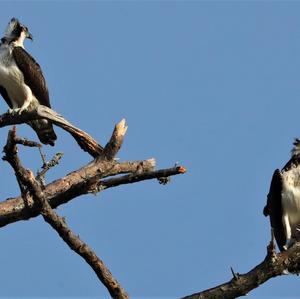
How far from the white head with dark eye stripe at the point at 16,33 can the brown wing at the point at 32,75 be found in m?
0.27

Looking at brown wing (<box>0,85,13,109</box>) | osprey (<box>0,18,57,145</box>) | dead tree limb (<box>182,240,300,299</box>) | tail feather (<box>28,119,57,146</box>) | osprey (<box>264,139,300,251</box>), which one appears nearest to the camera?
dead tree limb (<box>182,240,300,299</box>)

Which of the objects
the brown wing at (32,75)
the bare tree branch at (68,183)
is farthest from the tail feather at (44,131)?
the bare tree branch at (68,183)

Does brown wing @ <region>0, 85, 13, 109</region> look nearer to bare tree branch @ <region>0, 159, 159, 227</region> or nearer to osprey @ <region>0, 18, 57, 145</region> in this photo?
osprey @ <region>0, 18, 57, 145</region>

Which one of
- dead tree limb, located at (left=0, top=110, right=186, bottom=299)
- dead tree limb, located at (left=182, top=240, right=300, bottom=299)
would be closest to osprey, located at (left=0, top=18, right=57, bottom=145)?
dead tree limb, located at (left=0, top=110, right=186, bottom=299)

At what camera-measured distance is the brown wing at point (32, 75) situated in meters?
10.4

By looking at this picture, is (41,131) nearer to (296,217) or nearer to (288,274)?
(296,217)

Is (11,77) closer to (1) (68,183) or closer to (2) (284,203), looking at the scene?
(1) (68,183)

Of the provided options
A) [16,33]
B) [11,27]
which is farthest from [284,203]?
[11,27]

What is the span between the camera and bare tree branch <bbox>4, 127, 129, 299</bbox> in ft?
21.4

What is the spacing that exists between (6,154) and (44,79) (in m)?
4.23

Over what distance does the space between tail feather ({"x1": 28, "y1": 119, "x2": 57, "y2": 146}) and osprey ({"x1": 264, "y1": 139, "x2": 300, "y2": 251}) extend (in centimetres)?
318

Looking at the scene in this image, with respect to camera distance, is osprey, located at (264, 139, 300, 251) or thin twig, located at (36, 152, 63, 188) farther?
osprey, located at (264, 139, 300, 251)

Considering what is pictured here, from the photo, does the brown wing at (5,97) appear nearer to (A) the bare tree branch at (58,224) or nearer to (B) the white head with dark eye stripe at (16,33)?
(B) the white head with dark eye stripe at (16,33)

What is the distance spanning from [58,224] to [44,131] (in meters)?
3.76
